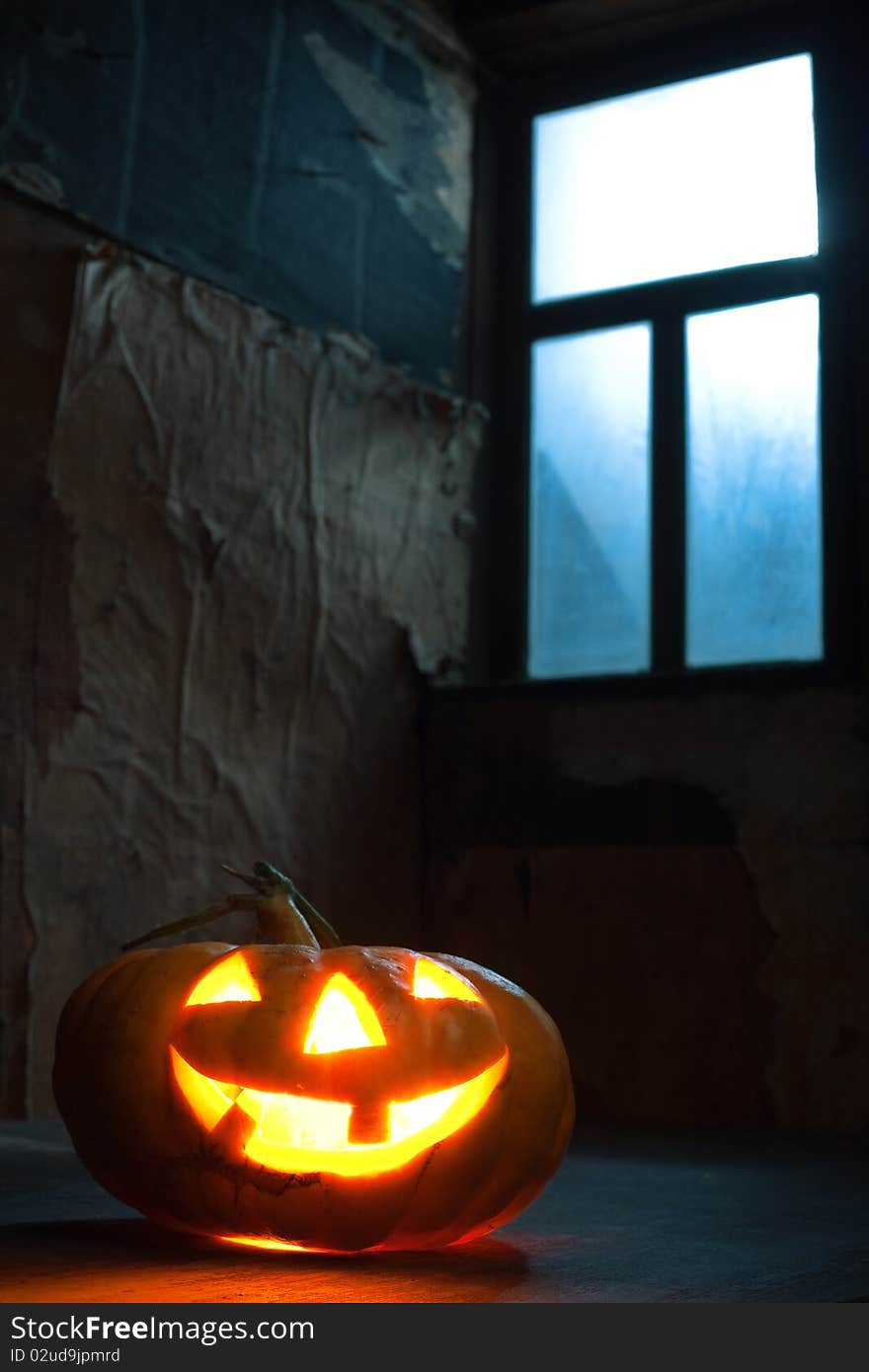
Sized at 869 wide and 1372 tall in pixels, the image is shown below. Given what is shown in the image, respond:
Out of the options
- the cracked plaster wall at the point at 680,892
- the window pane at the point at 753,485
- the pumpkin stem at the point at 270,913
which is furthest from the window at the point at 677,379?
the pumpkin stem at the point at 270,913

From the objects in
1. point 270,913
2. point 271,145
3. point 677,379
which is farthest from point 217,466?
point 270,913

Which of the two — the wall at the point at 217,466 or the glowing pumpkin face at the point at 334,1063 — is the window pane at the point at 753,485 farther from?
the glowing pumpkin face at the point at 334,1063

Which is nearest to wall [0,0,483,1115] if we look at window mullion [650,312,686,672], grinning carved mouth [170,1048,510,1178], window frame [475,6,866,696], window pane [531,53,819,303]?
window frame [475,6,866,696]

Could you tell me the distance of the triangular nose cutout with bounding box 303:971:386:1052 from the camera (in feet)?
3.91

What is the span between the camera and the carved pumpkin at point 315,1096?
117cm

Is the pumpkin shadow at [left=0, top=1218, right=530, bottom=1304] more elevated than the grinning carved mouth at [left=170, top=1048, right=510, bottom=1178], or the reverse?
the grinning carved mouth at [left=170, top=1048, right=510, bottom=1178]

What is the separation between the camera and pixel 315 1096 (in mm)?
1158

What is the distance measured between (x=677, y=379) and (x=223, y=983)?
2.12 metres

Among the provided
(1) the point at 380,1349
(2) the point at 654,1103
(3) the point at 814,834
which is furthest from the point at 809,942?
(1) the point at 380,1349

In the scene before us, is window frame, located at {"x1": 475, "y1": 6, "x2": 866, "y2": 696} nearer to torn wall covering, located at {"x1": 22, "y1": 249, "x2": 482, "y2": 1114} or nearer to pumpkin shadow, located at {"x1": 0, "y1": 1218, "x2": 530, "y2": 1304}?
torn wall covering, located at {"x1": 22, "y1": 249, "x2": 482, "y2": 1114}

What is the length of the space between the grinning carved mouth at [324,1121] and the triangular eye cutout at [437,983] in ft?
0.21

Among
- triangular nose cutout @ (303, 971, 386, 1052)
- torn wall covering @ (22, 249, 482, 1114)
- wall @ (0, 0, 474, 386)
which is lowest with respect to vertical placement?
triangular nose cutout @ (303, 971, 386, 1052)

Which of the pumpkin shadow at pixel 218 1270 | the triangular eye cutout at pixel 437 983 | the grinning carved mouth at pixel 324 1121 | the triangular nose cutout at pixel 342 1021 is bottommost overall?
the pumpkin shadow at pixel 218 1270

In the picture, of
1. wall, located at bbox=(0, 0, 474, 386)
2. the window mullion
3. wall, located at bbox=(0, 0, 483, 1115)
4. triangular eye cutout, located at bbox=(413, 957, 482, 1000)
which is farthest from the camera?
the window mullion
